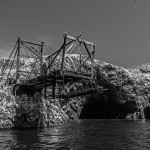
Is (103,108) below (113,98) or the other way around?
below

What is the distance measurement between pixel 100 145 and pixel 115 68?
5880cm

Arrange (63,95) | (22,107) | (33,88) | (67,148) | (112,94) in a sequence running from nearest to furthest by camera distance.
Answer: (67,148) < (63,95) < (22,107) < (33,88) < (112,94)

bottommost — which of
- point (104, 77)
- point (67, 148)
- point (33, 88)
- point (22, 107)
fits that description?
point (67, 148)

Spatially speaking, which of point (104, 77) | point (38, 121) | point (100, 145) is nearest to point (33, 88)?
point (38, 121)

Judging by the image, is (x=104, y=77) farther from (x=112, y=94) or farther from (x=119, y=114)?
(x=119, y=114)

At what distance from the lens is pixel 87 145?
2198 centimetres

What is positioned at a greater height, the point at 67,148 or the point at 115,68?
the point at 115,68

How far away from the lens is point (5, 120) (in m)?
38.0

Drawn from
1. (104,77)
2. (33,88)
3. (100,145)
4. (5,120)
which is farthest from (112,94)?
(100,145)

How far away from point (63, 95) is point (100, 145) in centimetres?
1601

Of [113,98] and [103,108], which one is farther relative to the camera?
[103,108]

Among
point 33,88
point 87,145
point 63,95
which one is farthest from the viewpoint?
point 33,88

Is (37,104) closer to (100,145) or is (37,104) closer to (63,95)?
(63,95)

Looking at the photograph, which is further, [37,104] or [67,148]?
[37,104]
